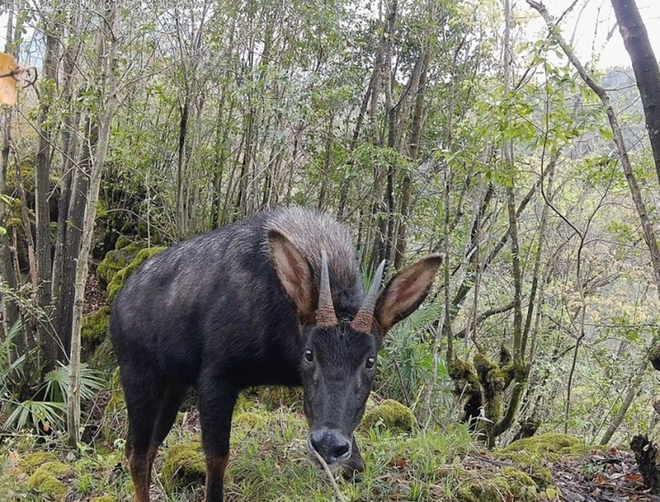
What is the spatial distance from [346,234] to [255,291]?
0.96 m

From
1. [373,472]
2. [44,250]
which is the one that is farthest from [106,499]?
[44,250]

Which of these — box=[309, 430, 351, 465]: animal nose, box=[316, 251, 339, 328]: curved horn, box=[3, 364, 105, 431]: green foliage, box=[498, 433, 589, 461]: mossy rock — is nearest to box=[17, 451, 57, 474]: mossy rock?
box=[3, 364, 105, 431]: green foliage

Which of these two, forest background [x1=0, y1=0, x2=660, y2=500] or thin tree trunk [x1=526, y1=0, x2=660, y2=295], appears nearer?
thin tree trunk [x1=526, y1=0, x2=660, y2=295]

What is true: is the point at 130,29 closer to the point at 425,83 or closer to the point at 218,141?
the point at 218,141

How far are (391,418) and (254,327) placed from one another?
2.22m

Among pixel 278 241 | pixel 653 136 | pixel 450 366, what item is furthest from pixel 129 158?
pixel 653 136

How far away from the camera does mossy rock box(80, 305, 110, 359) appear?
9.75 m

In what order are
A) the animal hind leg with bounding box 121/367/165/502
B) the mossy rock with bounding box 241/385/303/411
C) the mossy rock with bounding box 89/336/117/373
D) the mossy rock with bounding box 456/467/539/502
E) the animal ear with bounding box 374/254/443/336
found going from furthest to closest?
the mossy rock with bounding box 89/336/117/373 < the mossy rock with bounding box 241/385/303/411 < the animal hind leg with bounding box 121/367/165/502 < the mossy rock with bounding box 456/467/539/502 < the animal ear with bounding box 374/254/443/336

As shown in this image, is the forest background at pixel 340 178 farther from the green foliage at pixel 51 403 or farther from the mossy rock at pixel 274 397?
the mossy rock at pixel 274 397

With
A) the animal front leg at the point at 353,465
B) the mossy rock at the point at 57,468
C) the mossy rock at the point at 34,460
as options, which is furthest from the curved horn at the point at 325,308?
the mossy rock at the point at 34,460

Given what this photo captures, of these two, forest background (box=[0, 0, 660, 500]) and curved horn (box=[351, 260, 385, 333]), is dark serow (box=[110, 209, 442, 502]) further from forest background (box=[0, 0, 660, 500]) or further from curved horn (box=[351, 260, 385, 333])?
forest background (box=[0, 0, 660, 500])

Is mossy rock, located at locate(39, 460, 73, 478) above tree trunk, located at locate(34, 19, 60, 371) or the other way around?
the other way around

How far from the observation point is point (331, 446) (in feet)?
10.8

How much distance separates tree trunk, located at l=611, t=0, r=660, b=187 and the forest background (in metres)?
3.41
